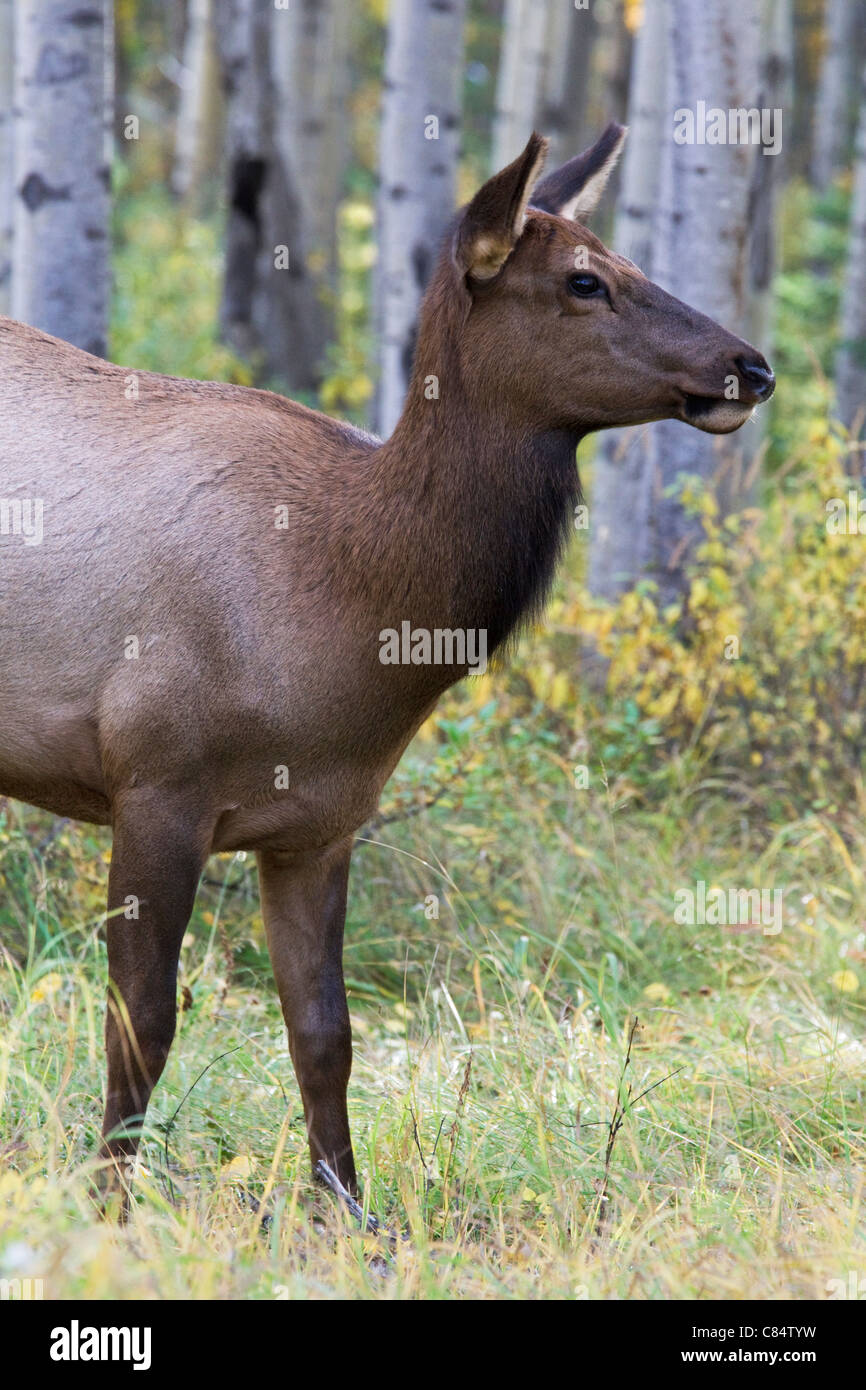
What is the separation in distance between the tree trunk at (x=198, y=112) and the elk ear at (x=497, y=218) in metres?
19.0

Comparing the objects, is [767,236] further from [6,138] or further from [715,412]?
[715,412]

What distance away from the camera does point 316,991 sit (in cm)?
425

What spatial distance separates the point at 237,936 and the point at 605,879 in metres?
1.34

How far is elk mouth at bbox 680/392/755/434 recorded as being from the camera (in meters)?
3.78

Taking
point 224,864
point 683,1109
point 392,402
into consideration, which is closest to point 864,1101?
point 683,1109

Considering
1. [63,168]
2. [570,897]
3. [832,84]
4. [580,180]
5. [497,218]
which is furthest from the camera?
[832,84]

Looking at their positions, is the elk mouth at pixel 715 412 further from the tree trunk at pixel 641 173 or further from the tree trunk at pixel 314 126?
the tree trunk at pixel 314 126

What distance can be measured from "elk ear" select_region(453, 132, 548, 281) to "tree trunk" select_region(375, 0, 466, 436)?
515cm

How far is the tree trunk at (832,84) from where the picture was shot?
22078 mm

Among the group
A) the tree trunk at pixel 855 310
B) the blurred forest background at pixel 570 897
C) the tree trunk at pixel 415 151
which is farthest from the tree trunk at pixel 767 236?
the tree trunk at pixel 415 151

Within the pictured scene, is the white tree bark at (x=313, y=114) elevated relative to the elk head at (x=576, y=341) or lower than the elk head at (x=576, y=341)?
elevated

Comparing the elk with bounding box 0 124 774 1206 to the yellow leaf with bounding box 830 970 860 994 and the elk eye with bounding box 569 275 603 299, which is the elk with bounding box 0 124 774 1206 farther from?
the yellow leaf with bounding box 830 970 860 994

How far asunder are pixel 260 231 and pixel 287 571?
348 inches

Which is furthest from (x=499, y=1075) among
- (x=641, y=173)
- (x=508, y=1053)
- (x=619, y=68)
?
(x=619, y=68)
